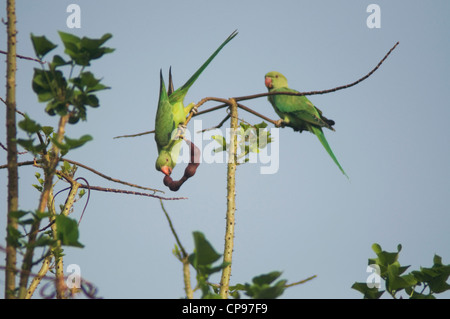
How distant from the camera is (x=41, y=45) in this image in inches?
57.5

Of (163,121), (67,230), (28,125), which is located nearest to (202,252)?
(67,230)

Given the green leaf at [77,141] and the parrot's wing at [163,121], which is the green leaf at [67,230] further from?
the parrot's wing at [163,121]

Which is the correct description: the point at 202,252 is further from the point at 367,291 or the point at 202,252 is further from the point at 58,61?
the point at 367,291

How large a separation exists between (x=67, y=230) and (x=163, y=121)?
4.12m

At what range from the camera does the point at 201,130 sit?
3133mm

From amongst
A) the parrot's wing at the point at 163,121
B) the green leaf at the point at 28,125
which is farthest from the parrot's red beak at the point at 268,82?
the green leaf at the point at 28,125

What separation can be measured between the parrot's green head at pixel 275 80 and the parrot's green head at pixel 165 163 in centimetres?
272

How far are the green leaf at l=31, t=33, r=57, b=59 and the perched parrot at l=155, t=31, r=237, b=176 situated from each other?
2.92 m

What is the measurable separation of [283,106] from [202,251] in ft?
15.2

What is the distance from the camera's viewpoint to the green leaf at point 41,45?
4.75ft
